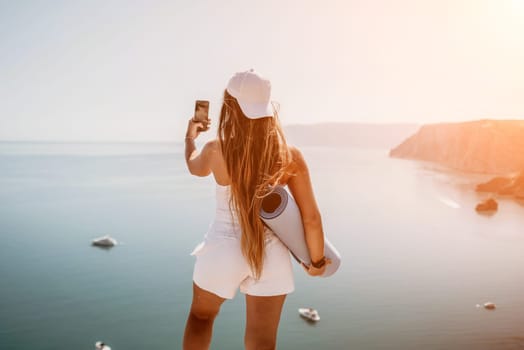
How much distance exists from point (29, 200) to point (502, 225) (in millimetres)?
26245

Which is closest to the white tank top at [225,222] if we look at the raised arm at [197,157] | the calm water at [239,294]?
the raised arm at [197,157]

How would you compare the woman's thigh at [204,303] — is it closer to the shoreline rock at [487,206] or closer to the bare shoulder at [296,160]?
the bare shoulder at [296,160]

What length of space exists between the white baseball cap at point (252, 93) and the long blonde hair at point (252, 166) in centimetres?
4

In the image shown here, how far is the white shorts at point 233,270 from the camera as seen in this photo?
2121mm

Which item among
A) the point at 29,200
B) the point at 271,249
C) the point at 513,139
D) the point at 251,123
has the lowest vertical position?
the point at 29,200

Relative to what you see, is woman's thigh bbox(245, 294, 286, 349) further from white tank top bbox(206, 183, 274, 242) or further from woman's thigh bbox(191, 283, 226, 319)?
white tank top bbox(206, 183, 274, 242)

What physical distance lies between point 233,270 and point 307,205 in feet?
1.43

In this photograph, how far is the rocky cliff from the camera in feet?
218

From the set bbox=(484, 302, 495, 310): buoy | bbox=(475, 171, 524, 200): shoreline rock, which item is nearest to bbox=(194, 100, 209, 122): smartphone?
bbox=(484, 302, 495, 310): buoy

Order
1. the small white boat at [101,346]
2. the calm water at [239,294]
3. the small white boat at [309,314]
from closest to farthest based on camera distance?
the small white boat at [101,346]
the calm water at [239,294]
the small white boat at [309,314]

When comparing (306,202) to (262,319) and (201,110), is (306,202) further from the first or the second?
(201,110)

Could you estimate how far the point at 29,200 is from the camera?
28.3m

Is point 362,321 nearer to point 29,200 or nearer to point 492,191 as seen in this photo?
point 29,200

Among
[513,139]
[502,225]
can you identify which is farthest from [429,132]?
[502,225]
